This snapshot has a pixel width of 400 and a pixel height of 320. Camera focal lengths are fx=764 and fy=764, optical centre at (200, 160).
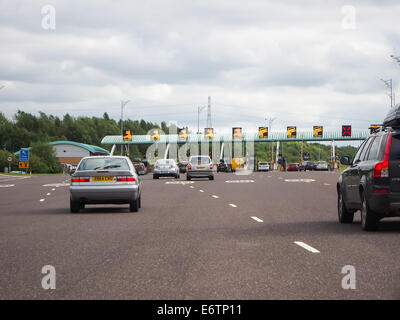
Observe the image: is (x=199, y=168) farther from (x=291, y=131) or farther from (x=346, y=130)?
(x=346, y=130)

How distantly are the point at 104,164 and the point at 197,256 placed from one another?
9713mm

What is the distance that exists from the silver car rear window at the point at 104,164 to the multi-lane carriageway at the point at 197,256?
1.61 metres

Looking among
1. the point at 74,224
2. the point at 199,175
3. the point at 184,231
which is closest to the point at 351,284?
the point at 184,231

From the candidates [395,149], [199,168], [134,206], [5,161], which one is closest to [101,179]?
[134,206]

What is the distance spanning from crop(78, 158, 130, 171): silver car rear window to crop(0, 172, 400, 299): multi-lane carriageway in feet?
5.27

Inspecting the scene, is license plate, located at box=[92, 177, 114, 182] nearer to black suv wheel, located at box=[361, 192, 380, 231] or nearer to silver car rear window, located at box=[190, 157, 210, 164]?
black suv wheel, located at box=[361, 192, 380, 231]

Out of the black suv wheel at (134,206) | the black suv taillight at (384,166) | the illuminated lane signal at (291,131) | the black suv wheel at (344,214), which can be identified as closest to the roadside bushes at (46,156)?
the illuminated lane signal at (291,131)

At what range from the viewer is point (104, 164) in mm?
19719

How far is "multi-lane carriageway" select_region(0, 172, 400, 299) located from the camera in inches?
303

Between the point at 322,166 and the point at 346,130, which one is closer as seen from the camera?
the point at 322,166

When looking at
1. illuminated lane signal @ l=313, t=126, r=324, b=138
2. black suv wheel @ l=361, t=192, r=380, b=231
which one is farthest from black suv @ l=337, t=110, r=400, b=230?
illuminated lane signal @ l=313, t=126, r=324, b=138

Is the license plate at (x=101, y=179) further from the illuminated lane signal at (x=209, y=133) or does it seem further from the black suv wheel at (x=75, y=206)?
the illuminated lane signal at (x=209, y=133)

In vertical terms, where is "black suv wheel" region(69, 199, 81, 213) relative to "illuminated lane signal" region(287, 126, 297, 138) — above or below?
below

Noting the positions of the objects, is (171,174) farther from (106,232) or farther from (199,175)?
(106,232)
